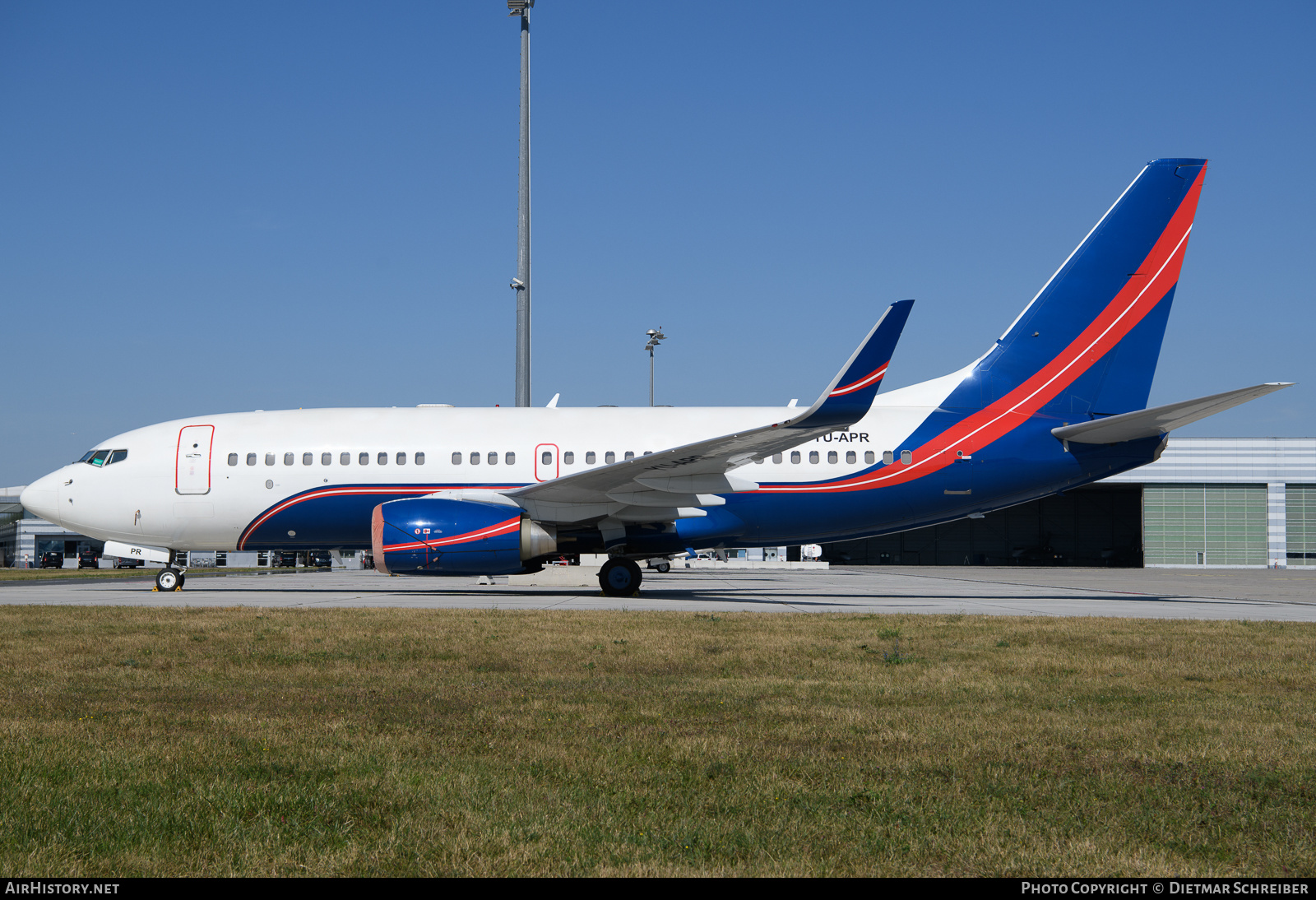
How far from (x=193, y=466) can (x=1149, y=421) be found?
18581 millimetres

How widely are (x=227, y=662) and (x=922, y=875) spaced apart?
22.9 feet

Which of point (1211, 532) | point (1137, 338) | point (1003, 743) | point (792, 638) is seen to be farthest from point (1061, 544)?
point (1003, 743)

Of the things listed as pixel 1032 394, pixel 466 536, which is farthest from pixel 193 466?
pixel 1032 394

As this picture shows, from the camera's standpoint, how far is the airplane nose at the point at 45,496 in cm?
2053

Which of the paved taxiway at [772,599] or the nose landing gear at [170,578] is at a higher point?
the nose landing gear at [170,578]

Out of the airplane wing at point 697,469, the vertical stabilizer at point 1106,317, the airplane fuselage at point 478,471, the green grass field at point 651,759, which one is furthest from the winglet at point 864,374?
the green grass field at point 651,759

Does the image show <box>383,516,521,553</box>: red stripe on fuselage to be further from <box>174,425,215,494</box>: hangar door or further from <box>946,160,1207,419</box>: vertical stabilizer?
<box>946,160,1207,419</box>: vertical stabilizer

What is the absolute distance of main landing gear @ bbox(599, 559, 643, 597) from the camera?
19.2 m

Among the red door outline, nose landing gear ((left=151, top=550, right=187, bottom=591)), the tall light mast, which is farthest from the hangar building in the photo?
nose landing gear ((left=151, top=550, right=187, bottom=591))

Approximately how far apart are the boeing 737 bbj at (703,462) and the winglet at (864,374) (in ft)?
7.83

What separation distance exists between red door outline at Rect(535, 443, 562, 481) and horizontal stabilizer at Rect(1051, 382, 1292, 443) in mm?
9735

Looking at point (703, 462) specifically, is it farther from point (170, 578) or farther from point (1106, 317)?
point (170, 578)

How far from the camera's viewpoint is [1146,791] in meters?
4.66

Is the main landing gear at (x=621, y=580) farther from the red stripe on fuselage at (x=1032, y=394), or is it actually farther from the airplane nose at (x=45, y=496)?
the airplane nose at (x=45, y=496)
